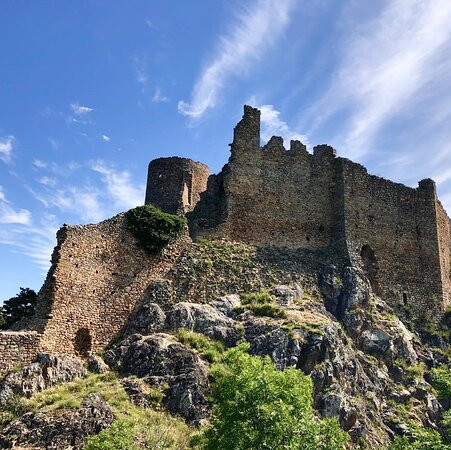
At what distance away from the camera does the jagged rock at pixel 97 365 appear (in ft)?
78.6

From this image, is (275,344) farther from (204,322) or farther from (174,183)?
(174,183)

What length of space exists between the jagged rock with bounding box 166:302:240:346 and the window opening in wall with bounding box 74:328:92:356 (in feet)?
11.9

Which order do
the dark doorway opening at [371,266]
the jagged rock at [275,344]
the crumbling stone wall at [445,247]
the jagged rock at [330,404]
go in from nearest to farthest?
the jagged rock at [330,404] → the jagged rock at [275,344] → the dark doorway opening at [371,266] → the crumbling stone wall at [445,247]

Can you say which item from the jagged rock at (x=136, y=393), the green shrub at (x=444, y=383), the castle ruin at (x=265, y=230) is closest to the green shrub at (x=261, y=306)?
the castle ruin at (x=265, y=230)

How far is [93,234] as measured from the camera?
89.6 feet

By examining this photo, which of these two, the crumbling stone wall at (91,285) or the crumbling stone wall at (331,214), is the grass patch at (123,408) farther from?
the crumbling stone wall at (331,214)

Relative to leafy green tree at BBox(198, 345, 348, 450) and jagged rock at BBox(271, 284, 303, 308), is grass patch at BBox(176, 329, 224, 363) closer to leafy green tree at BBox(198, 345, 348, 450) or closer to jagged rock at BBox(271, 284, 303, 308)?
jagged rock at BBox(271, 284, 303, 308)

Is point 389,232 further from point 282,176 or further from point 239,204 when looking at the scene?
point 239,204

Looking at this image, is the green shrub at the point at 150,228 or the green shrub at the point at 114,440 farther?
the green shrub at the point at 150,228

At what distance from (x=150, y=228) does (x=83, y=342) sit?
658cm

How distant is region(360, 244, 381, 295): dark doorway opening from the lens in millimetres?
35469

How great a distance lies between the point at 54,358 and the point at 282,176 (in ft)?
58.0

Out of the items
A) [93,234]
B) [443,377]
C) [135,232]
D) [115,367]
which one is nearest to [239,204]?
[135,232]

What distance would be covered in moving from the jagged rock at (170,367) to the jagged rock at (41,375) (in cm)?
170
